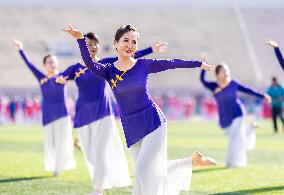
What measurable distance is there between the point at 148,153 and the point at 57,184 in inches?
174

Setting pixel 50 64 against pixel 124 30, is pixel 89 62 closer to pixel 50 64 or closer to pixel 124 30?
pixel 124 30

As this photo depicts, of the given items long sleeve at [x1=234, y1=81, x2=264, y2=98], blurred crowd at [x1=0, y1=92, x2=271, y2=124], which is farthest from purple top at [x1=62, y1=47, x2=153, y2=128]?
blurred crowd at [x1=0, y1=92, x2=271, y2=124]

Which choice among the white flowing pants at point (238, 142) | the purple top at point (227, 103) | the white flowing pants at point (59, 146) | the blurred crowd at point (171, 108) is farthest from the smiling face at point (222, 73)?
the blurred crowd at point (171, 108)

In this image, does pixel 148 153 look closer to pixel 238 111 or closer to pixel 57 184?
pixel 57 184

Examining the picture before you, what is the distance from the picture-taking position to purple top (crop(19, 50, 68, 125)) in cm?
1395

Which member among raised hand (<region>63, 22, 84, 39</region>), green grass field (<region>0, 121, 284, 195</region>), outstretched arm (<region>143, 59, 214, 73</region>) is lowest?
green grass field (<region>0, 121, 284, 195</region>)

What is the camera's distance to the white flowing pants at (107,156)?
427 inches

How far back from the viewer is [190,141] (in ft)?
81.0

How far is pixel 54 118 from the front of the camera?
549 inches

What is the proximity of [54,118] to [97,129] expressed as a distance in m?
2.96

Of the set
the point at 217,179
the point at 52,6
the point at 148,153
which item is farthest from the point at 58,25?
the point at 148,153

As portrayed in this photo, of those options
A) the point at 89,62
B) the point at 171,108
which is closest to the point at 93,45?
the point at 89,62

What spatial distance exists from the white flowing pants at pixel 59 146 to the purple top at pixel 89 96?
231 centimetres

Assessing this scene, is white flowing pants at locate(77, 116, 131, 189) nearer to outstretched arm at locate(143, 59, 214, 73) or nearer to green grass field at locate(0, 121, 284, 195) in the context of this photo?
green grass field at locate(0, 121, 284, 195)
